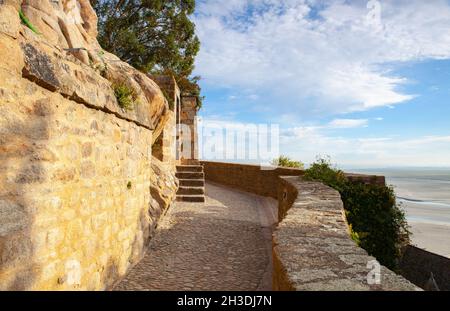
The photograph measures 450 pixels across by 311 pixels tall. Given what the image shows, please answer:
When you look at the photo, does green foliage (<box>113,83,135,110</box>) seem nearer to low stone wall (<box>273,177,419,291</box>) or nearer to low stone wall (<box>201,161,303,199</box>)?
low stone wall (<box>273,177,419,291</box>)

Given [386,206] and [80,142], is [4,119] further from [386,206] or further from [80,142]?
[386,206]

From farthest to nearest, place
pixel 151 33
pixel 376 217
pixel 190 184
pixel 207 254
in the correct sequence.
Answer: pixel 151 33 < pixel 190 184 < pixel 376 217 < pixel 207 254

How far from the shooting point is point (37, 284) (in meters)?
2.17

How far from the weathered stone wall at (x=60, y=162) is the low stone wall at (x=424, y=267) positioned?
799cm

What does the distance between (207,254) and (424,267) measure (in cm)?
706

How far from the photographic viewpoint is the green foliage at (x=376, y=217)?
6242mm

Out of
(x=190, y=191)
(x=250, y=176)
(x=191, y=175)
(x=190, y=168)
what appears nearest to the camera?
(x=190, y=191)

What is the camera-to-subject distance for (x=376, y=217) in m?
6.39

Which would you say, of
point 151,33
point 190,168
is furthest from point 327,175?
point 151,33

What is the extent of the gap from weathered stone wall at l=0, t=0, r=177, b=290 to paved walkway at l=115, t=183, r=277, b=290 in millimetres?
494

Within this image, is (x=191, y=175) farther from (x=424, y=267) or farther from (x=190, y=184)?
(x=424, y=267)

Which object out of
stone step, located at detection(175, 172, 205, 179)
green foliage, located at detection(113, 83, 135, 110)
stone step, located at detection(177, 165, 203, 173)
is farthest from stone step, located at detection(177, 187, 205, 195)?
green foliage, located at detection(113, 83, 135, 110)

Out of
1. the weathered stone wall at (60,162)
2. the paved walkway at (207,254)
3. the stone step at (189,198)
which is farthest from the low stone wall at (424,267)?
the weathered stone wall at (60,162)
